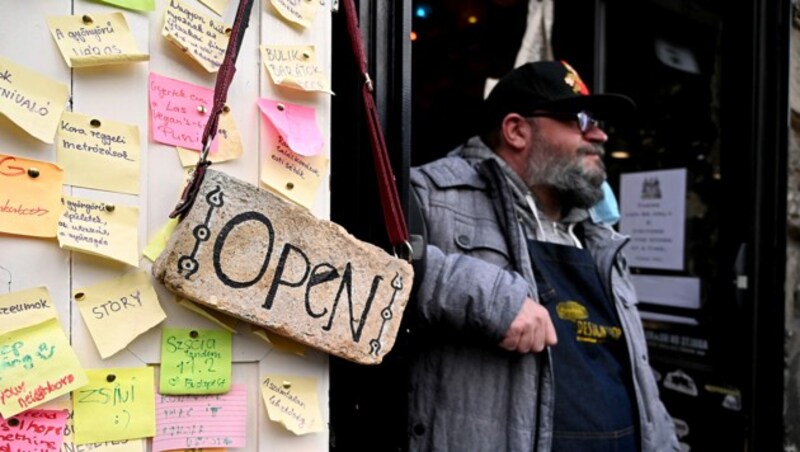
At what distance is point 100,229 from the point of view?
34.2 inches

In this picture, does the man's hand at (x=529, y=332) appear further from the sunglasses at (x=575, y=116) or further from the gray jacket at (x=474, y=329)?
the sunglasses at (x=575, y=116)

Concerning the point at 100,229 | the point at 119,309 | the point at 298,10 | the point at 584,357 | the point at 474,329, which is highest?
the point at 298,10

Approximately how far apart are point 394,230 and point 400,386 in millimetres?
406

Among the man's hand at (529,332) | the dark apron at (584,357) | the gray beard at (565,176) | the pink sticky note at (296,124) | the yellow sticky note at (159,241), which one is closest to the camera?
the yellow sticky note at (159,241)

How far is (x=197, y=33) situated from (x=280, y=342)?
520 mm

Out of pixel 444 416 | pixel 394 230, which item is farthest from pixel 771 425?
pixel 394 230

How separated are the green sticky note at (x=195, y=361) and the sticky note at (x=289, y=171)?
255mm

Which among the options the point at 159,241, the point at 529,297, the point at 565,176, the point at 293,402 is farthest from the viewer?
the point at 565,176

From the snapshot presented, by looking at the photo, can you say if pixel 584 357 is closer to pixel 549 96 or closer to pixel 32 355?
pixel 549 96

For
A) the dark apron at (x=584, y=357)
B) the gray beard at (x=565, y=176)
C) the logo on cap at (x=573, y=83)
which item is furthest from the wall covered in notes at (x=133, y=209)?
the logo on cap at (x=573, y=83)

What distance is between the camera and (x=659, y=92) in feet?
9.47

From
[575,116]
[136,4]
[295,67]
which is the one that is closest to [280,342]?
[295,67]

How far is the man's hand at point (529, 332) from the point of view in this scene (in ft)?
4.50

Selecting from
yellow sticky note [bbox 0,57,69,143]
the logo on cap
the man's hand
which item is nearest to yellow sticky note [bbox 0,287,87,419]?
yellow sticky note [bbox 0,57,69,143]
